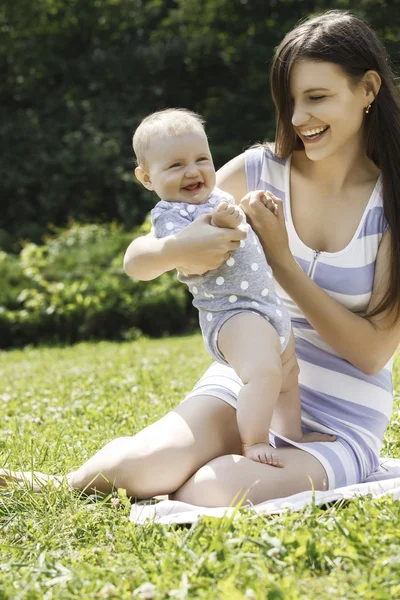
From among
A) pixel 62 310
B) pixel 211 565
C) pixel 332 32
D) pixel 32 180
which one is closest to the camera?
pixel 211 565

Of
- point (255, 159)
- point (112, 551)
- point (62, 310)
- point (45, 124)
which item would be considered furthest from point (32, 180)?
point (112, 551)

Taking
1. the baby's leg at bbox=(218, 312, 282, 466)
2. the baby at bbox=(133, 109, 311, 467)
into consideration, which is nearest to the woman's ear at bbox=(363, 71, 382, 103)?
the baby at bbox=(133, 109, 311, 467)

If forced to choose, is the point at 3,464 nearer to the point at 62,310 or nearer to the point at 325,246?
the point at 325,246

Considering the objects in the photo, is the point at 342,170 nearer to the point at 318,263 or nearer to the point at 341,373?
the point at 318,263

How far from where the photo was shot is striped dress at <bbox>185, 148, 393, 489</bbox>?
292 centimetres

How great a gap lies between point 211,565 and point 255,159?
1834 millimetres

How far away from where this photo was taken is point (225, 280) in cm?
272

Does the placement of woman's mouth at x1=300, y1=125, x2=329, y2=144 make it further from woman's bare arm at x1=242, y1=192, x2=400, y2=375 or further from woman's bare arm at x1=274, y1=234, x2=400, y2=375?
woman's bare arm at x1=274, y1=234, x2=400, y2=375

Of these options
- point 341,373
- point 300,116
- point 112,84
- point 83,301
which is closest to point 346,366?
point 341,373

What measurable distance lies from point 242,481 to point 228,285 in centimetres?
68

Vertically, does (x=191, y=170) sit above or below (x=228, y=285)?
above

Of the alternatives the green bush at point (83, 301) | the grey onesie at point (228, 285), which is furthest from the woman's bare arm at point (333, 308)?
the green bush at point (83, 301)

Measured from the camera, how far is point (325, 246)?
3.08m

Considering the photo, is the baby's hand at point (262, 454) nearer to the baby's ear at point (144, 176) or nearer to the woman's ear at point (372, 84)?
the baby's ear at point (144, 176)
